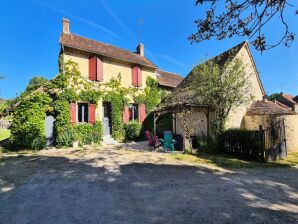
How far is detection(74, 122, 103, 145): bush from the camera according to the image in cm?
1324

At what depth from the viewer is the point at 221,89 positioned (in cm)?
1087

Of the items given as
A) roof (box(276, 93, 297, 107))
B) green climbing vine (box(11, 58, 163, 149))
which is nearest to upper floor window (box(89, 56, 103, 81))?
green climbing vine (box(11, 58, 163, 149))

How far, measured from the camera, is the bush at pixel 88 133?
43.4 feet

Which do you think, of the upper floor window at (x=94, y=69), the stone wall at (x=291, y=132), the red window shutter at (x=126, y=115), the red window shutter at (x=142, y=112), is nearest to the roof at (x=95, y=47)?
the upper floor window at (x=94, y=69)

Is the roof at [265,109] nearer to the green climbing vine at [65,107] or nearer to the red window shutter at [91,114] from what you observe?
the green climbing vine at [65,107]

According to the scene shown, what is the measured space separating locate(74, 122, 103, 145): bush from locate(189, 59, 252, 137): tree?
23.6 feet

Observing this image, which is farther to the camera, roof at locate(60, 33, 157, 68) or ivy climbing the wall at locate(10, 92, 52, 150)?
roof at locate(60, 33, 157, 68)

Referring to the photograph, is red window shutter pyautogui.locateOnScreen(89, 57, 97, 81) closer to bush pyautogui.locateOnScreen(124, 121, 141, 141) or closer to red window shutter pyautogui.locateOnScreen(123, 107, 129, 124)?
red window shutter pyautogui.locateOnScreen(123, 107, 129, 124)

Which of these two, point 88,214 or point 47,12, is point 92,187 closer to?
point 88,214

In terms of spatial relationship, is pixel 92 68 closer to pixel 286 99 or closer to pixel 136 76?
pixel 136 76

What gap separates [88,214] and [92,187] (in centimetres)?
157

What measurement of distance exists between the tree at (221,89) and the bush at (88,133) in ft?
23.6

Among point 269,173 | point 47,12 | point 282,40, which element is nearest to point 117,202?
point 282,40

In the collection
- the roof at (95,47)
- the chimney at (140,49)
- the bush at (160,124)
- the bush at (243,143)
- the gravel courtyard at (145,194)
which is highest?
the chimney at (140,49)
